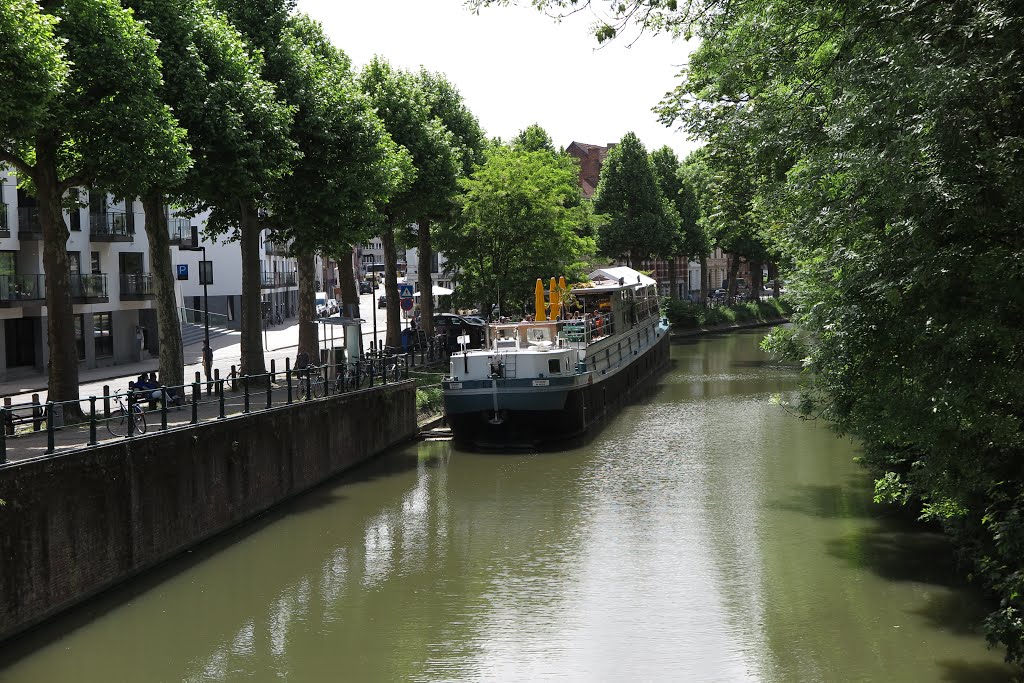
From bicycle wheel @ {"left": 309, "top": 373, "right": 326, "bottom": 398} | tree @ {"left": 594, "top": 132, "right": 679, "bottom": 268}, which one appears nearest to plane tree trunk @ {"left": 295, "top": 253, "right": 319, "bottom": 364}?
bicycle wheel @ {"left": 309, "top": 373, "right": 326, "bottom": 398}

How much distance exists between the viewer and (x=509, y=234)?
4762cm

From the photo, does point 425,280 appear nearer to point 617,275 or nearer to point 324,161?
point 617,275


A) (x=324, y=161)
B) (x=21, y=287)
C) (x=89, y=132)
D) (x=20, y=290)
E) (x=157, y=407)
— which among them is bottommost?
(x=157, y=407)

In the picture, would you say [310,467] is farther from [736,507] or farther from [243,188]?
[736,507]

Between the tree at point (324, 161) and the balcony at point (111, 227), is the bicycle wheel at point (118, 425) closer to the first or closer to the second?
the tree at point (324, 161)

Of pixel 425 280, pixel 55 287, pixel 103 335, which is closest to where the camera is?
pixel 55 287

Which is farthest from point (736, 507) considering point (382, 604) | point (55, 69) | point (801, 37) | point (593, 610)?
point (55, 69)

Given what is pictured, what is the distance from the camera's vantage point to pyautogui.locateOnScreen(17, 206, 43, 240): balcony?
40.7 m

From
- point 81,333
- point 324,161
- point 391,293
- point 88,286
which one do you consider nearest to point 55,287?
point 324,161

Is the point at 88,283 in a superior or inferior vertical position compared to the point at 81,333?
superior

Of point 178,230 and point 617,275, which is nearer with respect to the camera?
point 617,275

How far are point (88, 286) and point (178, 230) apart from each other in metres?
12.3

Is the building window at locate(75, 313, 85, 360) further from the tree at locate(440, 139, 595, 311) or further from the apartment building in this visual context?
the tree at locate(440, 139, 595, 311)

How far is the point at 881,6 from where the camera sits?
11242 millimetres
